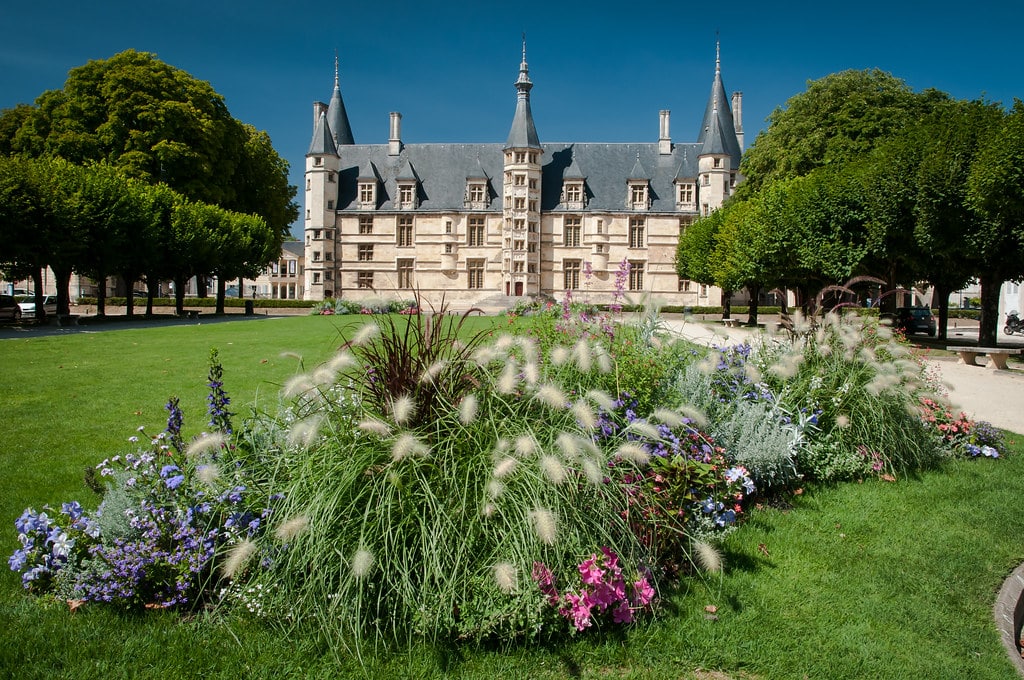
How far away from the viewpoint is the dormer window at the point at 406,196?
5050 cm

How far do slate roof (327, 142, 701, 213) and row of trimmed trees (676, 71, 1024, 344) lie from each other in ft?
58.9

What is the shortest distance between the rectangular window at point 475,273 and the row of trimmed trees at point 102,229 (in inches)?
756

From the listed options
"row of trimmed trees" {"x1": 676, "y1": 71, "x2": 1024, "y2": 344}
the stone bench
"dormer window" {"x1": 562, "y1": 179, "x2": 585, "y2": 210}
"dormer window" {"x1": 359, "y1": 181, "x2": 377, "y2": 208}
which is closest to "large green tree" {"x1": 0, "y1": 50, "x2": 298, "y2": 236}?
"dormer window" {"x1": 359, "y1": 181, "x2": 377, "y2": 208}

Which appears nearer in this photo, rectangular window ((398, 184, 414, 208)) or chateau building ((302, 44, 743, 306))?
chateau building ((302, 44, 743, 306))

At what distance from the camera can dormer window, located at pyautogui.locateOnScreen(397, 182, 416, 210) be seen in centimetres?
5050

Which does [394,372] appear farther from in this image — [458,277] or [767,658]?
[458,277]

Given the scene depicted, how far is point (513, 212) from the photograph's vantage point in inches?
1912

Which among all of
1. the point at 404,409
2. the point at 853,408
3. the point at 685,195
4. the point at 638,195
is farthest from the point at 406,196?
the point at 404,409

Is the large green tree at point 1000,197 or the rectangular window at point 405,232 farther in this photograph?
the rectangular window at point 405,232

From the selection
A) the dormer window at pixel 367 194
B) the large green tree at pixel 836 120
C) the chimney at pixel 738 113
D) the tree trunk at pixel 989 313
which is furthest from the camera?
the chimney at pixel 738 113

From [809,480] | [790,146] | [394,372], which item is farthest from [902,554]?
[790,146]

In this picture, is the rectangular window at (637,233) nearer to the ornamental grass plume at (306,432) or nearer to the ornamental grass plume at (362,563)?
the ornamental grass plume at (306,432)

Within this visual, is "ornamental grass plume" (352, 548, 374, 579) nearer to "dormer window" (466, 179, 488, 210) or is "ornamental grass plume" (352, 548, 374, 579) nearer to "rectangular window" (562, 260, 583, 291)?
"rectangular window" (562, 260, 583, 291)

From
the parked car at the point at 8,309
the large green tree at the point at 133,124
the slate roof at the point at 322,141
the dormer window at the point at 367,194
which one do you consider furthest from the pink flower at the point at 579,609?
the slate roof at the point at 322,141
